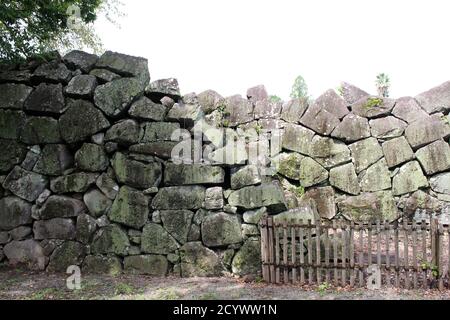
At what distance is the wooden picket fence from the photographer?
18.6 feet

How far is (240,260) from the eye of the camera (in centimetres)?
656

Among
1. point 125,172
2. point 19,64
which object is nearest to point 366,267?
point 125,172

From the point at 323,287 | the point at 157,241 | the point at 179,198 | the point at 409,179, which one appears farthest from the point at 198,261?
the point at 409,179

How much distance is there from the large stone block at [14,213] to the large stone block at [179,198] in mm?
2601

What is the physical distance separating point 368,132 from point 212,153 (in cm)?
385

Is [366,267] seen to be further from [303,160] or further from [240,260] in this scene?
[303,160]

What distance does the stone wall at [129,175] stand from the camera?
22.0 ft

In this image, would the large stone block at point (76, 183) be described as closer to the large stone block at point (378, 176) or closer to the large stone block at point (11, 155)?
the large stone block at point (11, 155)

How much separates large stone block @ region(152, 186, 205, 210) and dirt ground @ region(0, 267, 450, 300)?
128 centimetres

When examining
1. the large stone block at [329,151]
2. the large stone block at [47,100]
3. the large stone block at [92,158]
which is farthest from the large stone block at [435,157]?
the large stone block at [47,100]

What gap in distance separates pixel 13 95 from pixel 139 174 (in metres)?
3.13

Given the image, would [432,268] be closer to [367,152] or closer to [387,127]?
[367,152]

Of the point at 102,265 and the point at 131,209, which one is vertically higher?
the point at 131,209

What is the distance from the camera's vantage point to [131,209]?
6.94m
